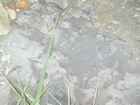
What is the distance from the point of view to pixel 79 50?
1.92 meters

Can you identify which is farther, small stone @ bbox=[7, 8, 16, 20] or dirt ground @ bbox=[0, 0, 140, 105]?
small stone @ bbox=[7, 8, 16, 20]

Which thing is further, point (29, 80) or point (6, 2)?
point (6, 2)

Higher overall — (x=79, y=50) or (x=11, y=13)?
(x=11, y=13)

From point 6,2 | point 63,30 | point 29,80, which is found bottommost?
point 29,80

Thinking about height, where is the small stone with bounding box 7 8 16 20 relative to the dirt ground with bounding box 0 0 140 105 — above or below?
above

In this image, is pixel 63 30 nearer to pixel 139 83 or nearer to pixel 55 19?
pixel 55 19

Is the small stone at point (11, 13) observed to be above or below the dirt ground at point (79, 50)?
above

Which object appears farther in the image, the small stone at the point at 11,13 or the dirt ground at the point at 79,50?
the small stone at the point at 11,13

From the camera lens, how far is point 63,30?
1973 mm

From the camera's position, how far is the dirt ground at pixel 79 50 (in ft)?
5.97

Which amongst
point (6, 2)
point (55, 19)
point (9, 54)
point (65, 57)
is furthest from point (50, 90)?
point (6, 2)

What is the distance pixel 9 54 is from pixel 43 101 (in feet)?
1.22

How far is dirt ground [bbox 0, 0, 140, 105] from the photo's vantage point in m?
1.82

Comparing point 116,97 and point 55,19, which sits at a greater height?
point 55,19
